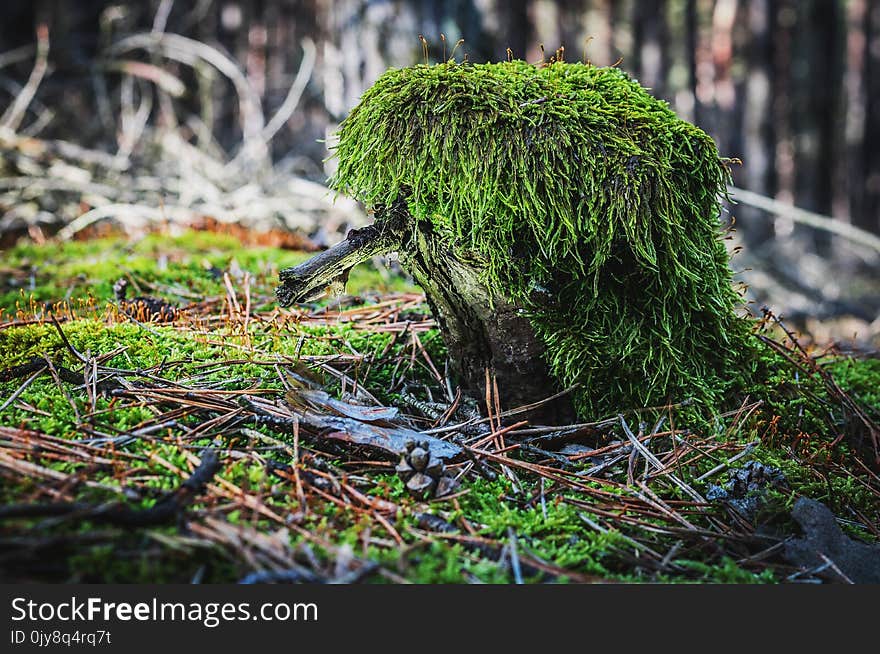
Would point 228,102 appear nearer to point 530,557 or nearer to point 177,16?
point 177,16

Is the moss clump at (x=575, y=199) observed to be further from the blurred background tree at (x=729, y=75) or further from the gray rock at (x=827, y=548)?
the blurred background tree at (x=729, y=75)

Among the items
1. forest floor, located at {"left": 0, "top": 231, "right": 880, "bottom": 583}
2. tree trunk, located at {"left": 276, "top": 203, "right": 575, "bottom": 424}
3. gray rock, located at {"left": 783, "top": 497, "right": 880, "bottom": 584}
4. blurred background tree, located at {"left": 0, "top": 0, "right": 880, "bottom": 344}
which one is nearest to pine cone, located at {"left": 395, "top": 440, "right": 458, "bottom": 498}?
forest floor, located at {"left": 0, "top": 231, "right": 880, "bottom": 583}

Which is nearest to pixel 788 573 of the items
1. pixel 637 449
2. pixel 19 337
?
pixel 637 449

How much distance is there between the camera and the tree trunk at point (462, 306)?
1.85 metres

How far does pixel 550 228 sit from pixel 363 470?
82 cm

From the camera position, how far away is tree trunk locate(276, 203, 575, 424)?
6.06 ft

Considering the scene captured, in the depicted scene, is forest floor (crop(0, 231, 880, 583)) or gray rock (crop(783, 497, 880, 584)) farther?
gray rock (crop(783, 497, 880, 584))

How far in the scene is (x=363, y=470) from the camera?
5.28 ft

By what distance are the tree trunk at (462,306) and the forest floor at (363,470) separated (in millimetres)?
103

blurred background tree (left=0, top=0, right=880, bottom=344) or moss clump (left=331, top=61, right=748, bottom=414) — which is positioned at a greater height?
blurred background tree (left=0, top=0, right=880, bottom=344)

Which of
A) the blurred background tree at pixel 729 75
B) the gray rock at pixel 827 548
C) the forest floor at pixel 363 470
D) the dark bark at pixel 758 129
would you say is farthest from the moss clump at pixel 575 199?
Result: the dark bark at pixel 758 129

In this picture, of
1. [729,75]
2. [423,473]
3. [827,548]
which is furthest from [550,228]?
[729,75]

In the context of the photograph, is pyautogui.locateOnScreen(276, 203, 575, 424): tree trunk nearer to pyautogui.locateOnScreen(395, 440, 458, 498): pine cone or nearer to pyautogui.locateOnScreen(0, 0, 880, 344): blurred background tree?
pyautogui.locateOnScreen(395, 440, 458, 498): pine cone

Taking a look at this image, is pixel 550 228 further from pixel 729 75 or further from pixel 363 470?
pixel 729 75
